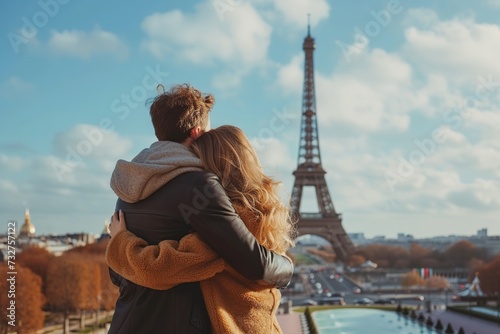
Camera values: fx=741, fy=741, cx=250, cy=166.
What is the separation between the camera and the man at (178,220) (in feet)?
5.81

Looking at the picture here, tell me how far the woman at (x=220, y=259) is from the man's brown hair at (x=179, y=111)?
57mm

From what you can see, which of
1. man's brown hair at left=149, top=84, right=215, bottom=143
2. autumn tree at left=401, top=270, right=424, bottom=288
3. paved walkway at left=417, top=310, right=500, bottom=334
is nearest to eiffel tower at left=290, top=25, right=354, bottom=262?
autumn tree at left=401, top=270, right=424, bottom=288

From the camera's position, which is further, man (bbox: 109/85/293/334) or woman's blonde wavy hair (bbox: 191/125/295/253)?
woman's blonde wavy hair (bbox: 191/125/295/253)

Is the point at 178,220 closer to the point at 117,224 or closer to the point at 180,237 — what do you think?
the point at 180,237

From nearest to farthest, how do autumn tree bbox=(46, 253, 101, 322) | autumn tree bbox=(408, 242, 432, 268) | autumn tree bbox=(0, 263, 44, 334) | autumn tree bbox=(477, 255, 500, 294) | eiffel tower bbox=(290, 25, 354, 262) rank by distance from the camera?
autumn tree bbox=(0, 263, 44, 334)
autumn tree bbox=(46, 253, 101, 322)
autumn tree bbox=(477, 255, 500, 294)
eiffel tower bbox=(290, 25, 354, 262)
autumn tree bbox=(408, 242, 432, 268)

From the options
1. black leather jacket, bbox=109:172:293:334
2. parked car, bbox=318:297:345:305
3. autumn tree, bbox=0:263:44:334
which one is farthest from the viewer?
parked car, bbox=318:297:345:305

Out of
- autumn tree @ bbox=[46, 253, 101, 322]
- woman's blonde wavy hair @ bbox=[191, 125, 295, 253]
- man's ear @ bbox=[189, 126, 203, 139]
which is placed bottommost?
autumn tree @ bbox=[46, 253, 101, 322]

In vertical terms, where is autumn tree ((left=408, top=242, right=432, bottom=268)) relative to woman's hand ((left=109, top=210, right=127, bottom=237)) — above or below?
above

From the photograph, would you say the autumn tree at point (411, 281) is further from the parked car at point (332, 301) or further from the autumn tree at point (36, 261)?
the autumn tree at point (36, 261)

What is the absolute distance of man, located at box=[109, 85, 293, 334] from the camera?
1.77 m

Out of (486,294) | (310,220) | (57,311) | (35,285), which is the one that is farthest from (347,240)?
(35,285)

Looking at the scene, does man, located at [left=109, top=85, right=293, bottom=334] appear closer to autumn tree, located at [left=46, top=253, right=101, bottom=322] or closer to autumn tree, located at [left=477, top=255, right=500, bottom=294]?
autumn tree, located at [left=46, top=253, right=101, bottom=322]

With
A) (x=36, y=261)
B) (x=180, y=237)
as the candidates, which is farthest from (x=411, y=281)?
(x=180, y=237)

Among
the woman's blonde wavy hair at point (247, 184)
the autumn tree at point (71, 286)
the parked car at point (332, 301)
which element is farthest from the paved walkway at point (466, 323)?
the woman's blonde wavy hair at point (247, 184)
